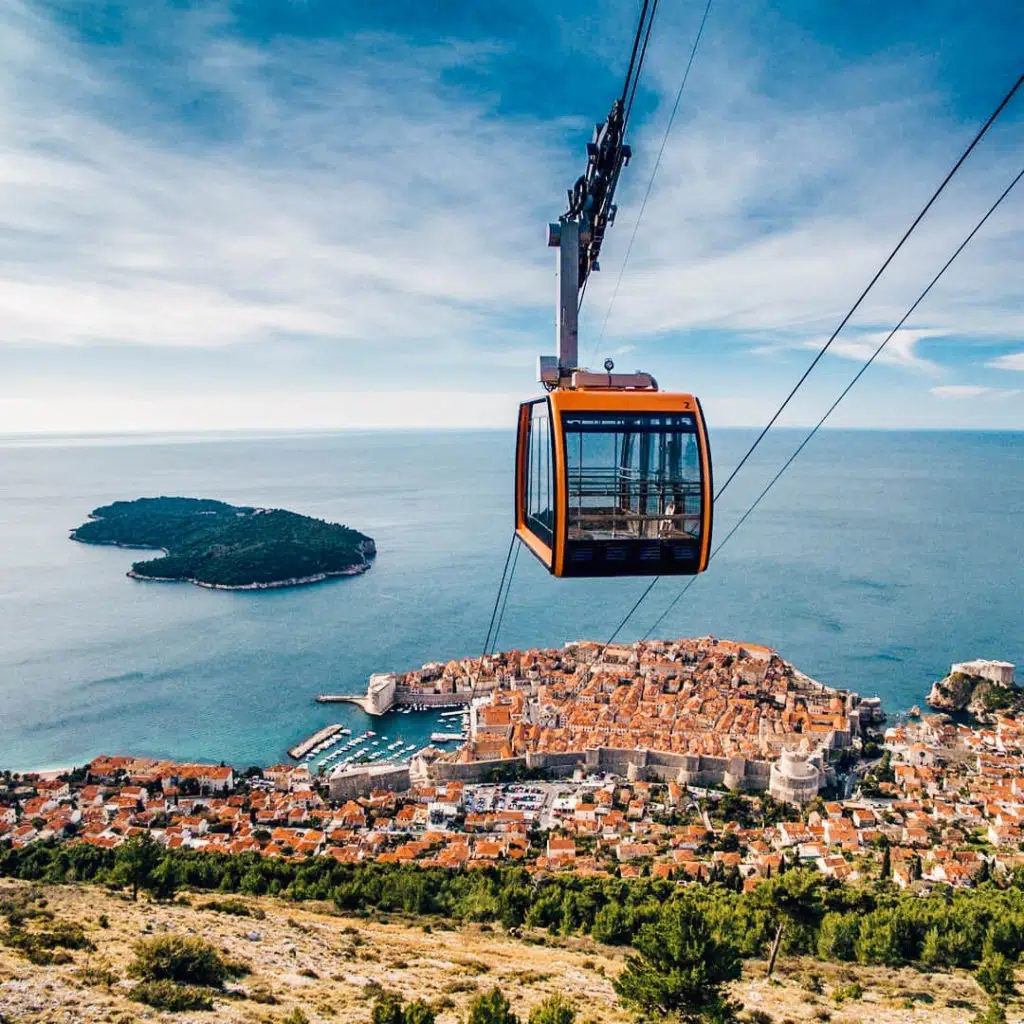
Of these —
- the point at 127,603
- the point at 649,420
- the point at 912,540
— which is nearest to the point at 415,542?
the point at 127,603

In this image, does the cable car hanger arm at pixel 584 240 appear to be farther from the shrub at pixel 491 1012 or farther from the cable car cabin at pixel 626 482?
the shrub at pixel 491 1012

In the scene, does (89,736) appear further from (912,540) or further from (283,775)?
(912,540)

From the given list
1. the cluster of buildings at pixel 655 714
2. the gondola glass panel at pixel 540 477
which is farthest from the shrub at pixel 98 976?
the cluster of buildings at pixel 655 714

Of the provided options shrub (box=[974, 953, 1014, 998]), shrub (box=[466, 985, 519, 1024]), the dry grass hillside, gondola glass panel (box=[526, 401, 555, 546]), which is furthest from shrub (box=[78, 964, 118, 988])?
shrub (box=[974, 953, 1014, 998])

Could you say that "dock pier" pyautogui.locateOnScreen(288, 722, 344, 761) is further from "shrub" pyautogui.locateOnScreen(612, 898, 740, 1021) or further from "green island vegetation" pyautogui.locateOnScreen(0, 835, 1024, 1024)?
"shrub" pyautogui.locateOnScreen(612, 898, 740, 1021)

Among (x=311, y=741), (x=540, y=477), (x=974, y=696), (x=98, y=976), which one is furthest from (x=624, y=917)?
(x=974, y=696)
